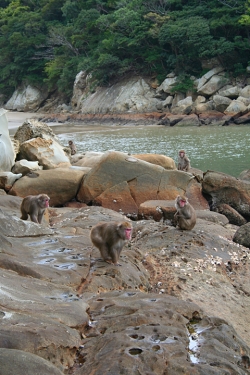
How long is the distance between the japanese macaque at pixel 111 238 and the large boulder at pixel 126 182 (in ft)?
19.1

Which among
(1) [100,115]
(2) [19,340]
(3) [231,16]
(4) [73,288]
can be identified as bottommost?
(1) [100,115]

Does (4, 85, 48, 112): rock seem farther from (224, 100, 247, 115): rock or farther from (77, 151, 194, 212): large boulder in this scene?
(77, 151, 194, 212): large boulder

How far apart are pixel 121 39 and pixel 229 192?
123 ft

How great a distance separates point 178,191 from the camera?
12469mm

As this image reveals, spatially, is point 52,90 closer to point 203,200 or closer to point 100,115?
point 100,115

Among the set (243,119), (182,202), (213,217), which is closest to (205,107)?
(243,119)

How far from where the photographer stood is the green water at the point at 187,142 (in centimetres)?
2305

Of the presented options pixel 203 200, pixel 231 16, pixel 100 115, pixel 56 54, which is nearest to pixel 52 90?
pixel 56 54

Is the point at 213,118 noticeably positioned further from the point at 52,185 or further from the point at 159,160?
the point at 52,185

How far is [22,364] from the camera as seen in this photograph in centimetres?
294

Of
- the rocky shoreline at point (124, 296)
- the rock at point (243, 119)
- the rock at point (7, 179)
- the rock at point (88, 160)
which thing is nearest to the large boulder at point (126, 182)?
the rocky shoreline at point (124, 296)

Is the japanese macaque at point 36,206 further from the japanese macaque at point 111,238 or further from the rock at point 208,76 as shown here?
the rock at point 208,76

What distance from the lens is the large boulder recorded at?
12125 mm

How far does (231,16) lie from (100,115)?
1523cm
